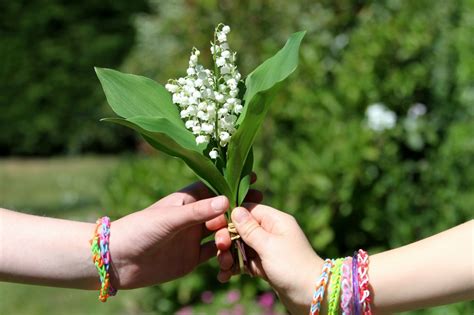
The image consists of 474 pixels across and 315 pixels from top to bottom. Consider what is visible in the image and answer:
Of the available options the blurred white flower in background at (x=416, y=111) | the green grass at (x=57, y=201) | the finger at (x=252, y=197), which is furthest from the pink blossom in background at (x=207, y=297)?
the finger at (x=252, y=197)

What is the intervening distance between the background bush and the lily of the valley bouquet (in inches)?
84.2

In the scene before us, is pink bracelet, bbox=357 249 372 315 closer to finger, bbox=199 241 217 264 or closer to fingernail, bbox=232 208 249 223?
fingernail, bbox=232 208 249 223

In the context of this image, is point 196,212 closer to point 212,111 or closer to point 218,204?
point 218,204

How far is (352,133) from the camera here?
4258mm

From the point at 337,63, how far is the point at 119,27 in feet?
20.9

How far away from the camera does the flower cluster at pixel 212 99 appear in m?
1.96

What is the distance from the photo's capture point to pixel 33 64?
10.3 metres

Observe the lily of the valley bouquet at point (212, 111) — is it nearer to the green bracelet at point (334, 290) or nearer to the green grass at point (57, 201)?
the green bracelet at point (334, 290)

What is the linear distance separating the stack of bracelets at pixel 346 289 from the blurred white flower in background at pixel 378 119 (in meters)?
2.68

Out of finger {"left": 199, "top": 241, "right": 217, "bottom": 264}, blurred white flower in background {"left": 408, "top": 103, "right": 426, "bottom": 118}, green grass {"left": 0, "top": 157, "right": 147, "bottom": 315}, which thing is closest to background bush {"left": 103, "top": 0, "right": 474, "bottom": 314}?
blurred white flower in background {"left": 408, "top": 103, "right": 426, "bottom": 118}

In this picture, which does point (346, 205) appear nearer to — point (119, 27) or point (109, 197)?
point (109, 197)

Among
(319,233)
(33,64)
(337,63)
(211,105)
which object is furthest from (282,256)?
(33,64)

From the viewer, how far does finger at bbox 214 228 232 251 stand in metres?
2.04

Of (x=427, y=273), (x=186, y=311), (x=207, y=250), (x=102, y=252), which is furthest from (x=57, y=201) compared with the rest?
(x=427, y=273)
